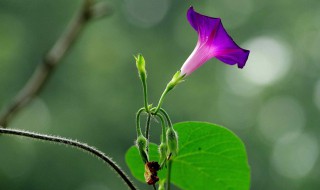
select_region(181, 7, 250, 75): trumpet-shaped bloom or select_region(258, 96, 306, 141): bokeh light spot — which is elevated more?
select_region(181, 7, 250, 75): trumpet-shaped bloom

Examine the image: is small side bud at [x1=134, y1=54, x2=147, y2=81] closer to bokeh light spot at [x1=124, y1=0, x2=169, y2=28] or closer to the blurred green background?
the blurred green background

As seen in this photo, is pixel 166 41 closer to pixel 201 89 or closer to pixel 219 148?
pixel 201 89

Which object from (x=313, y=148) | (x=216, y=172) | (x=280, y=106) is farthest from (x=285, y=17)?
(x=216, y=172)

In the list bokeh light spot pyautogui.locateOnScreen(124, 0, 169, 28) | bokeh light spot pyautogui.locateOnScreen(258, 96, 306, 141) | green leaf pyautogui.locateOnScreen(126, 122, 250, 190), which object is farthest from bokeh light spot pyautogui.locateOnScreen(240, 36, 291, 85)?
green leaf pyautogui.locateOnScreen(126, 122, 250, 190)

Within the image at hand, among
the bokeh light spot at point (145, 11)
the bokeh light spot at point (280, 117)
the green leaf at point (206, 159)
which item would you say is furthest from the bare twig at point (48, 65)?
the bokeh light spot at point (145, 11)

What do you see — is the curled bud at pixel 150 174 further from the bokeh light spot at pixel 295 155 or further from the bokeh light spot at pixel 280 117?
the bokeh light spot at pixel 280 117

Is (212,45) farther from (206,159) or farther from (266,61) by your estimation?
(266,61)

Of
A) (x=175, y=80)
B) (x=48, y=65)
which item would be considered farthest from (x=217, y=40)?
(x=48, y=65)
